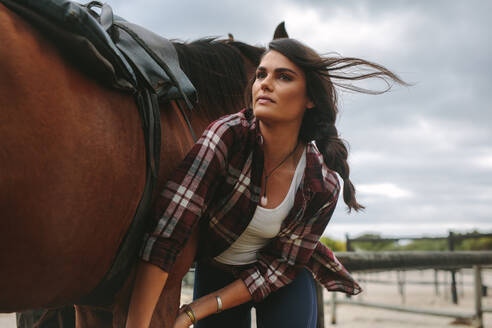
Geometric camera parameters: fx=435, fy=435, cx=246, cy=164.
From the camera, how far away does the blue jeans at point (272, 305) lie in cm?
161

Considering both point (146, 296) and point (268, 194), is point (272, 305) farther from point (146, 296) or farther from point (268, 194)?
point (146, 296)

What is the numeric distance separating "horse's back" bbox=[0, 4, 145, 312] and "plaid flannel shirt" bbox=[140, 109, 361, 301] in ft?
0.42

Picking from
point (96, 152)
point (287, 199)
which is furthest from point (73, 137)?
point (287, 199)

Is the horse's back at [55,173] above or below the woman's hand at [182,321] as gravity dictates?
above

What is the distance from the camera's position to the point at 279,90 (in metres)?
1.47

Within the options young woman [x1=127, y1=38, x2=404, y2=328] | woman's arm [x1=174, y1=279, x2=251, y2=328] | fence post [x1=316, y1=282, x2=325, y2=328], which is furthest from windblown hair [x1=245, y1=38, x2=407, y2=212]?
fence post [x1=316, y1=282, x2=325, y2=328]

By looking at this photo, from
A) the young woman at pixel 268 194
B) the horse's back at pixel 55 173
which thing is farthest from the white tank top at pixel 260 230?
the horse's back at pixel 55 173

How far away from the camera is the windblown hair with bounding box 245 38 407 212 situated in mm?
1512

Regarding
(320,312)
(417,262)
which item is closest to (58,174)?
(320,312)

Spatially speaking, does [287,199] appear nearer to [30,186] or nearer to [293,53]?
[293,53]

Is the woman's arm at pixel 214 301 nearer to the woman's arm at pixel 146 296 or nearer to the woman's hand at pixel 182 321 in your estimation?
the woman's hand at pixel 182 321

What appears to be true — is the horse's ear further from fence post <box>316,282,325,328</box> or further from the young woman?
fence post <box>316,282,325,328</box>

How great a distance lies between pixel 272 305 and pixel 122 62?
1019 mm

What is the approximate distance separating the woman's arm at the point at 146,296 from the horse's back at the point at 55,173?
4.4 inches
